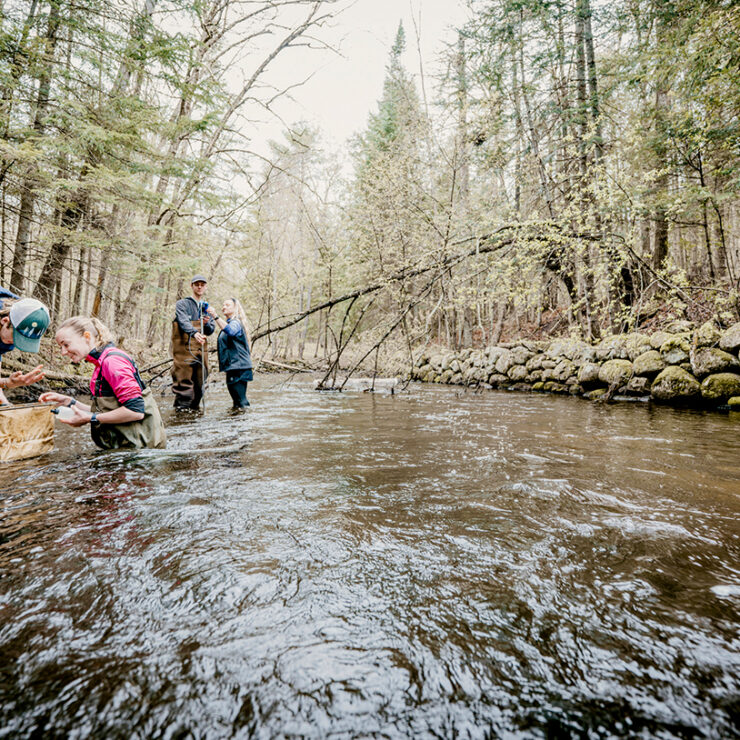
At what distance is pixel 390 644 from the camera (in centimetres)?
133

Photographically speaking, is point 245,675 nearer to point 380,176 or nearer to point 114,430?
point 114,430

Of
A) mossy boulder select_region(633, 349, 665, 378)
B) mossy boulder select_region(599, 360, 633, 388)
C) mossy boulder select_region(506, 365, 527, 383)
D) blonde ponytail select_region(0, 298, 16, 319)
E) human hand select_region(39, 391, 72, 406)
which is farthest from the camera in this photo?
mossy boulder select_region(506, 365, 527, 383)

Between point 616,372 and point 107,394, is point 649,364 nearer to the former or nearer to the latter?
point 616,372

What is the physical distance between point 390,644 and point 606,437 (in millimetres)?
4517

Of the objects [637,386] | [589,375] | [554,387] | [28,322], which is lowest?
[554,387]

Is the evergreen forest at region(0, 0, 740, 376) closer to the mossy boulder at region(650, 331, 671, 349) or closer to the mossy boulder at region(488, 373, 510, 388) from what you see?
the mossy boulder at region(650, 331, 671, 349)

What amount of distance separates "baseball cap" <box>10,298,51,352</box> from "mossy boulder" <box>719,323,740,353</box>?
34.2 ft

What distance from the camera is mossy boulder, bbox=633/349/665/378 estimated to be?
824 cm

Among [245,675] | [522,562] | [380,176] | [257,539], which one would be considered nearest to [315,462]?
[257,539]

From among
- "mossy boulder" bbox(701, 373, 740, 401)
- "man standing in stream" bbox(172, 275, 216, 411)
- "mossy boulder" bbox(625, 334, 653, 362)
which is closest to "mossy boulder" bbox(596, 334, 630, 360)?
"mossy boulder" bbox(625, 334, 653, 362)

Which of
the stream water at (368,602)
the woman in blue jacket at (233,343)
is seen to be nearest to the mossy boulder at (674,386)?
the stream water at (368,602)

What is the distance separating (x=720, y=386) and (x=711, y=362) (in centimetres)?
57

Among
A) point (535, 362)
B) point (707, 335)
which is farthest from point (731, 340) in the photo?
point (535, 362)

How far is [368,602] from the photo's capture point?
61.2 inches
